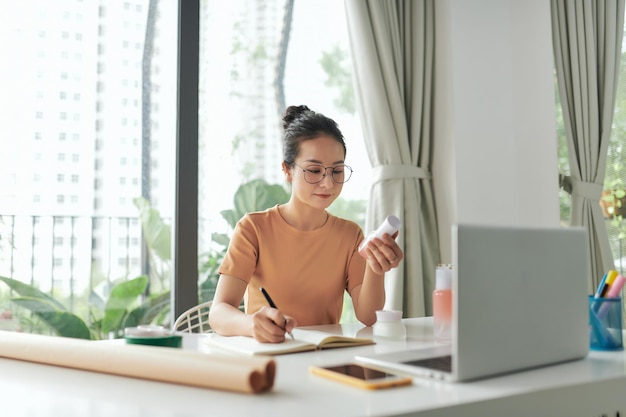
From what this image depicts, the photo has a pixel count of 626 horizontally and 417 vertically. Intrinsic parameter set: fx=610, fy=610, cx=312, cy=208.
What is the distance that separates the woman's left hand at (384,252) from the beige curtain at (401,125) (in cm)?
152

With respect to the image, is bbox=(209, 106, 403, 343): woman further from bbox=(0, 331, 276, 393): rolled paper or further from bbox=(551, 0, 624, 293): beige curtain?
bbox=(551, 0, 624, 293): beige curtain

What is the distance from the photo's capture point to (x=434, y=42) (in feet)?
10.4

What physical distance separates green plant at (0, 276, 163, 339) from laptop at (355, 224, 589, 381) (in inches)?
85.4

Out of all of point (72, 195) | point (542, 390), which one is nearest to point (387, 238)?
point (542, 390)

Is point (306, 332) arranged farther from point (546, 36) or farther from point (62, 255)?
point (546, 36)

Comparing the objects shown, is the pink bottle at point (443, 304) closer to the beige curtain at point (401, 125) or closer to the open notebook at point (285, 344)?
the open notebook at point (285, 344)

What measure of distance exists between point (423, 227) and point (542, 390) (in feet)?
7.37

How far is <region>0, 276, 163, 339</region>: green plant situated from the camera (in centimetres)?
283

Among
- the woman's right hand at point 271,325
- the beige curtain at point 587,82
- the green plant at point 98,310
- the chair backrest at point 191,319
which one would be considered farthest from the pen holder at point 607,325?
the green plant at point 98,310

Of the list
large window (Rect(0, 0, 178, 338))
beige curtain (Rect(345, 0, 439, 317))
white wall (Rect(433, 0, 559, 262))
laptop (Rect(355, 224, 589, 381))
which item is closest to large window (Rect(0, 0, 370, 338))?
large window (Rect(0, 0, 178, 338))

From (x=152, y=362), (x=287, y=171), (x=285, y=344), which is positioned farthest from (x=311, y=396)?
(x=287, y=171)

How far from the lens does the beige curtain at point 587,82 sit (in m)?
3.04

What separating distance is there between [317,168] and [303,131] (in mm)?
134

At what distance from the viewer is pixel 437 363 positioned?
101 cm
